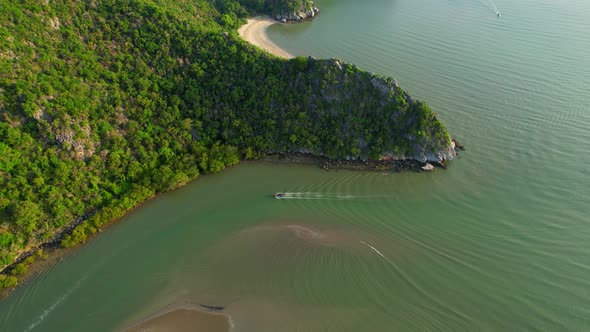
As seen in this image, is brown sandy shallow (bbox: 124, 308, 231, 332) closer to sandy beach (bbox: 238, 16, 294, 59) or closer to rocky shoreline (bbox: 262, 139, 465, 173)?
rocky shoreline (bbox: 262, 139, 465, 173)

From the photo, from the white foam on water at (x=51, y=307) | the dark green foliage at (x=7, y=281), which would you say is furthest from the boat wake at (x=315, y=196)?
the dark green foliage at (x=7, y=281)

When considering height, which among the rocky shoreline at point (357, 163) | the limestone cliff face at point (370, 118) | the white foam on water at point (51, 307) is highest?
the limestone cliff face at point (370, 118)

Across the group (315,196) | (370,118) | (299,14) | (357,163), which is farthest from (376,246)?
(299,14)

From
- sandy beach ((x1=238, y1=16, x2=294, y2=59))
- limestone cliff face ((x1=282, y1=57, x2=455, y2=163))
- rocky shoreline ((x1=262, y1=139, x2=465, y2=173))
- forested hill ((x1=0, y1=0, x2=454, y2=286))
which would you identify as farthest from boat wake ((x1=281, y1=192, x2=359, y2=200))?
sandy beach ((x1=238, y1=16, x2=294, y2=59))

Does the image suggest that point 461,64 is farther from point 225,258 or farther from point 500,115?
point 225,258

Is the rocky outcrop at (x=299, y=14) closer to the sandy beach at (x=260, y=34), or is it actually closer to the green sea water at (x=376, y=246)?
the sandy beach at (x=260, y=34)

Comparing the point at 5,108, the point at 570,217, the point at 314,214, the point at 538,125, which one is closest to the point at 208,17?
the point at 5,108

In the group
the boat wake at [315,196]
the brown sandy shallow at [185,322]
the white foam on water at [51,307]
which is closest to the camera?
the white foam on water at [51,307]
